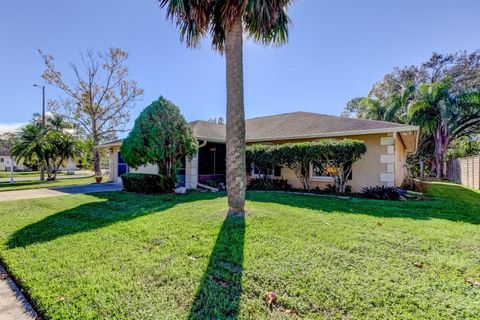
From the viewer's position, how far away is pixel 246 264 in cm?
360

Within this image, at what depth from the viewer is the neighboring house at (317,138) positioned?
406 inches

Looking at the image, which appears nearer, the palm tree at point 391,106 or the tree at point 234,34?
the tree at point 234,34

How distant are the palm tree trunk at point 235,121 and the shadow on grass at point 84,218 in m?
2.67

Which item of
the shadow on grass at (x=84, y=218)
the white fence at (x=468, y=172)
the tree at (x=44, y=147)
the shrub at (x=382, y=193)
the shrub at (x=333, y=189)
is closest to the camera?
the shadow on grass at (x=84, y=218)

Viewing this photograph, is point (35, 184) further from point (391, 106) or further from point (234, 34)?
point (391, 106)

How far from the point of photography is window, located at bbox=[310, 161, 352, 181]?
1047cm

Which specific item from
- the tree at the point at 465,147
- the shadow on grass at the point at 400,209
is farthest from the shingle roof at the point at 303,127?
the tree at the point at 465,147

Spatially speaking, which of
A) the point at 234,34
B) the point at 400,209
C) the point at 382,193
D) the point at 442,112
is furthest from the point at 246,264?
the point at 442,112

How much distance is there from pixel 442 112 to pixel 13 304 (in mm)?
27985

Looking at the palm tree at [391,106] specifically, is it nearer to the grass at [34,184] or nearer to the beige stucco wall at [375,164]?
the beige stucco wall at [375,164]

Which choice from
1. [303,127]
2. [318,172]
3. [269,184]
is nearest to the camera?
[318,172]

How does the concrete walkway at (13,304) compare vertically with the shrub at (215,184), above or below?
below

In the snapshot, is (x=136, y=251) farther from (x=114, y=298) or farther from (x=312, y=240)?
(x=312, y=240)

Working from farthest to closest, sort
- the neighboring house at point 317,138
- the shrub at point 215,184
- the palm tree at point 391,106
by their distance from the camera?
the palm tree at point 391,106 → the shrub at point 215,184 → the neighboring house at point 317,138
